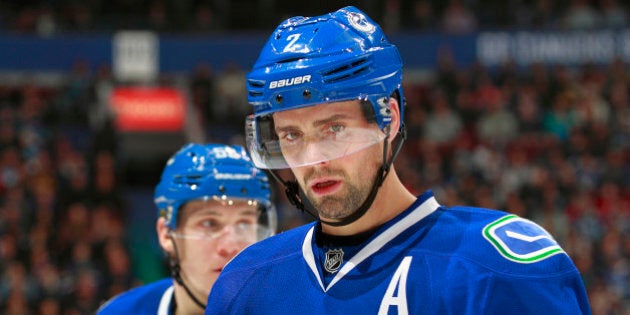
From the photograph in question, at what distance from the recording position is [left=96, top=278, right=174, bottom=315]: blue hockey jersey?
283 centimetres

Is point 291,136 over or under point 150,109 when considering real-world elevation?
over

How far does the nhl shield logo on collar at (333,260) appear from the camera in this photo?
165 cm

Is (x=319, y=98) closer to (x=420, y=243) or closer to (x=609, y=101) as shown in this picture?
(x=420, y=243)

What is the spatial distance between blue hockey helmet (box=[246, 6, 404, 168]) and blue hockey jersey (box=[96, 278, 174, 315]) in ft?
4.02

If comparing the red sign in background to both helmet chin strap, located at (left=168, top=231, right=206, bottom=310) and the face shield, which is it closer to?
helmet chin strap, located at (left=168, top=231, right=206, bottom=310)

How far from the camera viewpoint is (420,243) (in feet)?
5.20

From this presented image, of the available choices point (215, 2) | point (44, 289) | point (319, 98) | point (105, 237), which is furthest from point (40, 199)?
point (319, 98)

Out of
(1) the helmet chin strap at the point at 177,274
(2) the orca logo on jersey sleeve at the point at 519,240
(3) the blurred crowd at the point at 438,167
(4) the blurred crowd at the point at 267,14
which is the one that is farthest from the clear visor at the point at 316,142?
(4) the blurred crowd at the point at 267,14

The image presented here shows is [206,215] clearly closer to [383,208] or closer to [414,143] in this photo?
[383,208]

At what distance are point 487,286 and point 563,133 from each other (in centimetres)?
972

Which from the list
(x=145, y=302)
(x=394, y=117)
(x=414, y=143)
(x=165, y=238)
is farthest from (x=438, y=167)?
(x=394, y=117)

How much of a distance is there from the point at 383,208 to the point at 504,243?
0.82ft

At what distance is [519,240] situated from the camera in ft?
4.99

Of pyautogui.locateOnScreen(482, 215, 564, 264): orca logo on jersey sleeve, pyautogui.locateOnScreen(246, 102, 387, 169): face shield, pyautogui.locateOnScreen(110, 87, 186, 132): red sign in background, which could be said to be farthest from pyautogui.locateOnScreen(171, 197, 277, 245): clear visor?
pyautogui.locateOnScreen(110, 87, 186, 132): red sign in background
